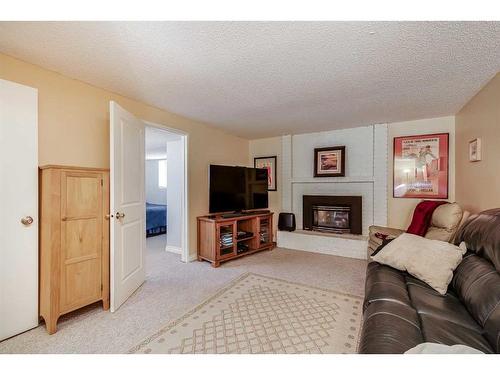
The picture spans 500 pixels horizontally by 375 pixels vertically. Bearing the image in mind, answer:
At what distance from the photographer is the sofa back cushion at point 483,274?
1081mm

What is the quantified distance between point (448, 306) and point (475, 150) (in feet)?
6.49

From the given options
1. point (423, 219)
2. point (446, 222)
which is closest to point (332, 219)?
point (423, 219)

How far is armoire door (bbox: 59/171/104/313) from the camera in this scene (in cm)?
184

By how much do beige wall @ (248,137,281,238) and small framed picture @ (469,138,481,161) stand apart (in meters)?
2.80

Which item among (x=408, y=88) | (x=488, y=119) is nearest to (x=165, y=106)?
(x=408, y=88)

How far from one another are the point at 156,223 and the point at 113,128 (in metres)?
3.66

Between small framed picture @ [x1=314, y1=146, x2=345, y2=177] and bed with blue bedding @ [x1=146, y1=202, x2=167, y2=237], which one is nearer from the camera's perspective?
small framed picture @ [x1=314, y1=146, x2=345, y2=177]

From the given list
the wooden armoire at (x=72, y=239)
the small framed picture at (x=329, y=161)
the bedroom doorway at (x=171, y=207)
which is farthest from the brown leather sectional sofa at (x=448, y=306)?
the bedroom doorway at (x=171, y=207)

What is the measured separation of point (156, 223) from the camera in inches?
208

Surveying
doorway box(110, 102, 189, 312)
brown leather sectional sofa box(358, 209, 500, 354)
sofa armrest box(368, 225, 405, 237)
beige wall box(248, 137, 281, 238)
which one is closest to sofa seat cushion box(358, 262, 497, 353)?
brown leather sectional sofa box(358, 209, 500, 354)

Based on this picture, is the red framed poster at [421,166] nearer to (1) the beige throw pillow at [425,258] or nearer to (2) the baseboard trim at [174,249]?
(1) the beige throw pillow at [425,258]

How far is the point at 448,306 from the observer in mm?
1312

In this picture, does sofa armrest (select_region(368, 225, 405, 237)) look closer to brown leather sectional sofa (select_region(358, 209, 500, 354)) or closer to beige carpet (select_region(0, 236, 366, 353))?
beige carpet (select_region(0, 236, 366, 353))

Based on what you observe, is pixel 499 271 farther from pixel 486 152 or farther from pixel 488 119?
pixel 488 119
